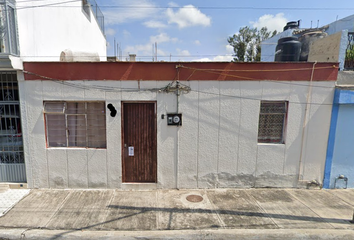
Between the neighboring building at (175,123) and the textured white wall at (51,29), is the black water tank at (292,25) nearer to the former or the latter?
the neighboring building at (175,123)

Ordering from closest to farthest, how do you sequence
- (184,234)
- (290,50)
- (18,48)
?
1. (184,234)
2. (18,48)
3. (290,50)

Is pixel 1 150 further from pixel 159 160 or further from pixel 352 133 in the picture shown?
pixel 352 133

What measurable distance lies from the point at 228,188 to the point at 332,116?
11.7ft

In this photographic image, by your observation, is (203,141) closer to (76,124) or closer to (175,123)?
(175,123)

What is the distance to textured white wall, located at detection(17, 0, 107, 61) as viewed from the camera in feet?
17.2

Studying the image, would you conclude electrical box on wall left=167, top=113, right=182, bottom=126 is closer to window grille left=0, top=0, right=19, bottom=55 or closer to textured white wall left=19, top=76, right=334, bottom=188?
textured white wall left=19, top=76, right=334, bottom=188

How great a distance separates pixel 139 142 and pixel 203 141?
5.93ft

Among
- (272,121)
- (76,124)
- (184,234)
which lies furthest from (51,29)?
(272,121)

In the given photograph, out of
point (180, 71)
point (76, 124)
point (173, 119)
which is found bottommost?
point (76, 124)

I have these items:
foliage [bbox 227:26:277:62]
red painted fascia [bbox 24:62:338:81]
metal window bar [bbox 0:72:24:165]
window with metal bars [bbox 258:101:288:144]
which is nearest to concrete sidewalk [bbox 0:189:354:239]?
metal window bar [bbox 0:72:24:165]

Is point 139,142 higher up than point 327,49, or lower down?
lower down

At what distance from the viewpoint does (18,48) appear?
5035 millimetres

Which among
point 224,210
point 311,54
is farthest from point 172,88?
point 311,54

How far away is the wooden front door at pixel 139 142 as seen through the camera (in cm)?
550
